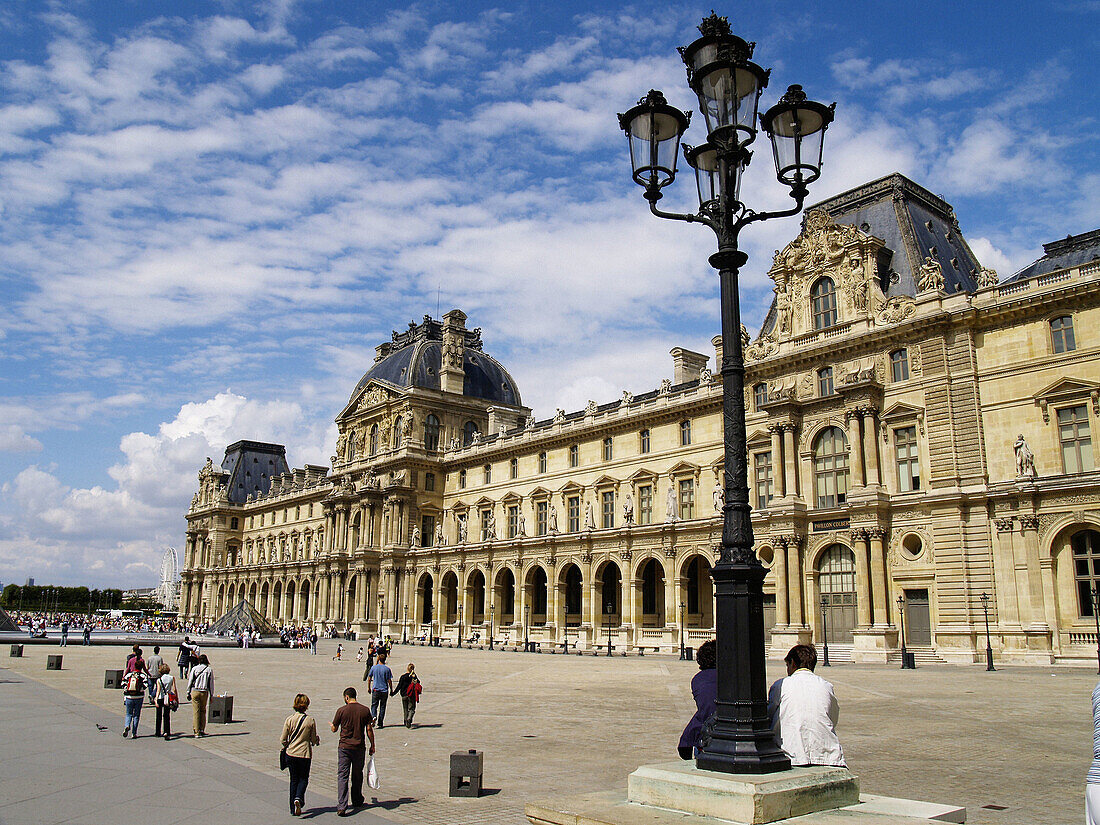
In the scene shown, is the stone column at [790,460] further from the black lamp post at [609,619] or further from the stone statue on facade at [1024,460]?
the black lamp post at [609,619]

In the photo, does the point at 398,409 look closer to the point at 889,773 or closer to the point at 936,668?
the point at 936,668

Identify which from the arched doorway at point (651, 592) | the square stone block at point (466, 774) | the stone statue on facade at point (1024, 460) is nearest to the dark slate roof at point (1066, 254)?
the stone statue on facade at point (1024, 460)

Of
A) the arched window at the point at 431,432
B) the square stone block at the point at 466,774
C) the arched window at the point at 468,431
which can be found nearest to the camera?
the square stone block at the point at 466,774

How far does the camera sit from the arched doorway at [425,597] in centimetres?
7606

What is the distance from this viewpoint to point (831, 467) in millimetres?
43812

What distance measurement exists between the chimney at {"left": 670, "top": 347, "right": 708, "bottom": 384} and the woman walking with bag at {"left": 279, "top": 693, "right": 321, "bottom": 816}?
50.5 m

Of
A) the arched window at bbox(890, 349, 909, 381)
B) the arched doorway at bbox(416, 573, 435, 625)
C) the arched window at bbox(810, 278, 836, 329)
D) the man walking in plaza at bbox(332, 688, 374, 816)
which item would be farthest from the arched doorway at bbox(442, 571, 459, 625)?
the man walking in plaza at bbox(332, 688, 374, 816)

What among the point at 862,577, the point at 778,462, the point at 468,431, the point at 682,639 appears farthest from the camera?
the point at 468,431

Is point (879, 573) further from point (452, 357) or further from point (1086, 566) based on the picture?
point (452, 357)

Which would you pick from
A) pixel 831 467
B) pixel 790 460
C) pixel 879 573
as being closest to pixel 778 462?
pixel 790 460

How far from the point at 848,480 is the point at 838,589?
17.4ft

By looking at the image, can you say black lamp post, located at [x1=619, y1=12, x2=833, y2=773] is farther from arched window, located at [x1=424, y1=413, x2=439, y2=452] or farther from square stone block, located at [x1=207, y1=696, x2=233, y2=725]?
arched window, located at [x1=424, y1=413, x2=439, y2=452]

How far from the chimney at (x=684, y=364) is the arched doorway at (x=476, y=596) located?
2251 centimetres

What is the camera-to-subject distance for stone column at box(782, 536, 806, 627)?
140ft
